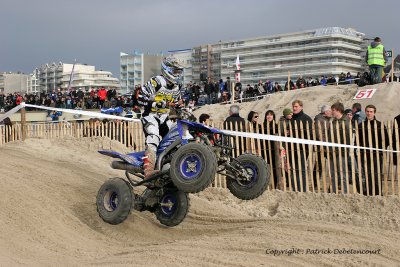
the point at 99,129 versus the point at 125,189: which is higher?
the point at 99,129

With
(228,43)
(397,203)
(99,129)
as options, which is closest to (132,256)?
(397,203)

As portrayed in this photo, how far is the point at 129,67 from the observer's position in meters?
47.9

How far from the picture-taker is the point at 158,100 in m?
6.97

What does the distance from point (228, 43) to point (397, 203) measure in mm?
44362

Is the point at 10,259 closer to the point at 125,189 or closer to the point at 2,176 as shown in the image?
the point at 125,189

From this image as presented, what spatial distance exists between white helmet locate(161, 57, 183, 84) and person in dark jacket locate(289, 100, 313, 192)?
3.32 m

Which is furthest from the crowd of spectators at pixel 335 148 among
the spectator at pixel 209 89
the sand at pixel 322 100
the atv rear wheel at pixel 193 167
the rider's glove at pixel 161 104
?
the spectator at pixel 209 89

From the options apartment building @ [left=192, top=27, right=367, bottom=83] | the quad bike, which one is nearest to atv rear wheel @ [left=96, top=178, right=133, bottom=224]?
the quad bike

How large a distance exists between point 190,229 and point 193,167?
7.01ft

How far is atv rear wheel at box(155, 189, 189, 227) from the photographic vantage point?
7273 mm

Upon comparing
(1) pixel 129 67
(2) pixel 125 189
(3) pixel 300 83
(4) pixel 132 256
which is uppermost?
(1) pixel 129 67

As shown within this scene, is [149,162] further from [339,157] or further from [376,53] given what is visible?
[376,53]

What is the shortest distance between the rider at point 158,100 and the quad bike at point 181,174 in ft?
0.53

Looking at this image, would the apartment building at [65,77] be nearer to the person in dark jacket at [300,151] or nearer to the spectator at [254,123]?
the spectator at [254,123]
